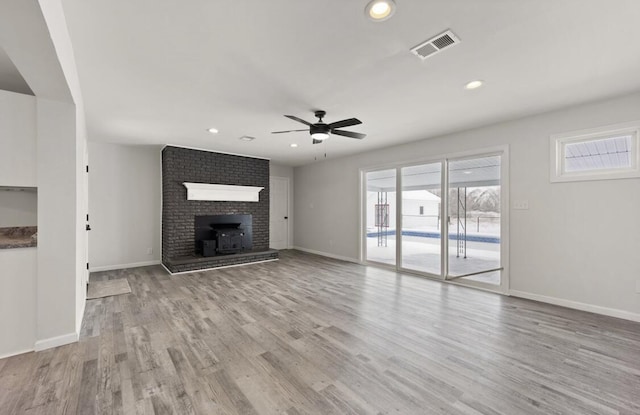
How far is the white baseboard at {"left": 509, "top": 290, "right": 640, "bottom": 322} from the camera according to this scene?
10.1ft

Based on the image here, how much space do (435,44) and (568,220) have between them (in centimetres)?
309

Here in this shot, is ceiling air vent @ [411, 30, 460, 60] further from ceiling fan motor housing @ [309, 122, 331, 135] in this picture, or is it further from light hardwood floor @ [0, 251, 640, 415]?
light hardwood floor @ [0, 251, 640, 415]

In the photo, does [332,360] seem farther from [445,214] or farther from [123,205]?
[123,205]

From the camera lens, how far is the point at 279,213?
27.2ft

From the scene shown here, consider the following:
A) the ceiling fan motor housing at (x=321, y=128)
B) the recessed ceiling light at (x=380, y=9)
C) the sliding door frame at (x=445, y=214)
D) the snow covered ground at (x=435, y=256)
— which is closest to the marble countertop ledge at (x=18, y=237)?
the ceiling fan motor housing at (x=321, y=128)

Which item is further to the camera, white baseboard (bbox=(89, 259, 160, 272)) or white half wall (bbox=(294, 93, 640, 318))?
white baseboard (bbox=(89, 259, 160, 272))

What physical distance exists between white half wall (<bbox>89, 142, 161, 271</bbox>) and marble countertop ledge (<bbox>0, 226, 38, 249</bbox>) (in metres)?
2.75

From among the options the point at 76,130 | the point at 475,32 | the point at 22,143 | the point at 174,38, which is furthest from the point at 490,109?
the point at 22,143

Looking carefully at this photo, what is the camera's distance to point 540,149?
12.1ft

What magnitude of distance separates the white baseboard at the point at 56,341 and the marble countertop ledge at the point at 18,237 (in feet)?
2.90

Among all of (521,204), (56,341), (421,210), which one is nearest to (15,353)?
(56,341)

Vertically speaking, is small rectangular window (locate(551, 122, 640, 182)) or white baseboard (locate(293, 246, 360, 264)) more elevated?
small rectangular window (locate(551, 122, 640, 182))

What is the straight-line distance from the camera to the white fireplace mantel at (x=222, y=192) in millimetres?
5730

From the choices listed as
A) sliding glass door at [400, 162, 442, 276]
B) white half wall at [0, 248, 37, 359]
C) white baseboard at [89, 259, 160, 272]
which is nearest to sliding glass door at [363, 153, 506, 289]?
sliding glass door at [400, 162, 442, 276]
